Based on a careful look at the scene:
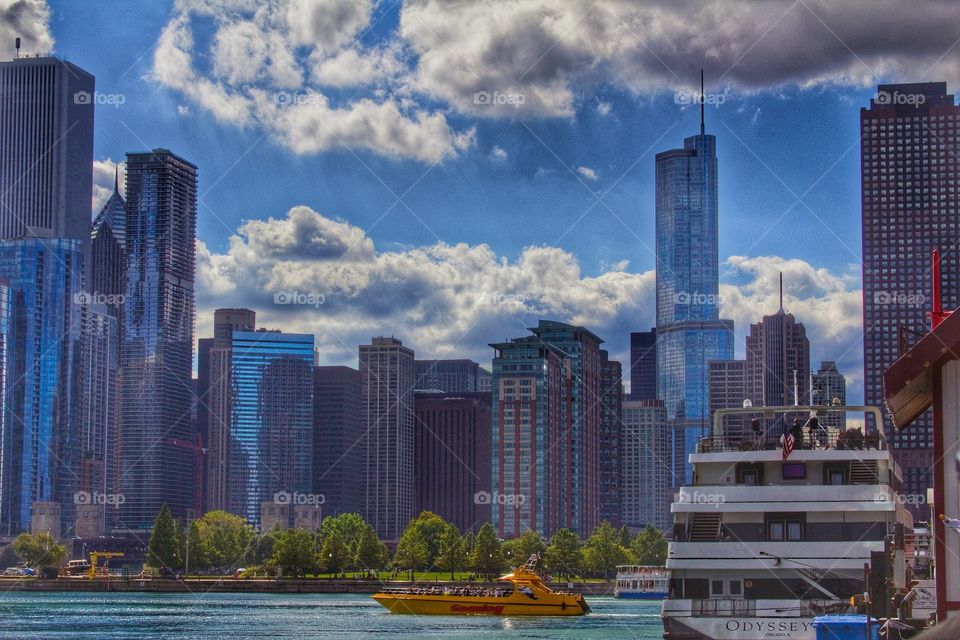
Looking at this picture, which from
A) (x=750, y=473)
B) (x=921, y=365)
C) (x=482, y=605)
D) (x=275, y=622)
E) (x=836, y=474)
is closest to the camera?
(x=921, y=365)

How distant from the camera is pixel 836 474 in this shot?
51656 millimetres

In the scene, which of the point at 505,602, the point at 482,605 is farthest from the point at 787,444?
the point at 505,602

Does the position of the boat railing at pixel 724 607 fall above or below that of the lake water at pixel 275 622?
above

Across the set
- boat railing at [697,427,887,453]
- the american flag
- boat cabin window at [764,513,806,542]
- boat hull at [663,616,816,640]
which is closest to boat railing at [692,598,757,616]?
boat hull at [663,616,816,640]

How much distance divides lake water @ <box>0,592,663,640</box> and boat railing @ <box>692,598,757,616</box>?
3389 centimetres

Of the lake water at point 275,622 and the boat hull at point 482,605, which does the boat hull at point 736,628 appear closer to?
the lake water at point 275,622

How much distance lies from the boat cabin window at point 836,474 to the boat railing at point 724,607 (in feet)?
16.8

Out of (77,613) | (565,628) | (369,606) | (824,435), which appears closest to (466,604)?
(565,628)

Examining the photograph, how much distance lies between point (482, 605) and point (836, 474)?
2646 inches

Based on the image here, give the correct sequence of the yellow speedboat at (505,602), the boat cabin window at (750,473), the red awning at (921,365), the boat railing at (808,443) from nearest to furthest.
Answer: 1. the red awning at (921,365)
2. the boat cabin window at (750,473)
3. the boat railing at (808,443)
4. the yellow speedboat at (505,602)

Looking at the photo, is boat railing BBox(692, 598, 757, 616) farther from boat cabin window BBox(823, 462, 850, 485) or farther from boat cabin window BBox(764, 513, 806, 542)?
boat cabin window BBox(823, 462, 850, 485)

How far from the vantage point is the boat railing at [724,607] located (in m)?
50.6

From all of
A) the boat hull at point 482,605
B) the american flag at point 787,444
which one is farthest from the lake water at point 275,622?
the american flag at point 787,444

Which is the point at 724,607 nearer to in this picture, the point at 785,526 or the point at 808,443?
the point at 785,526
